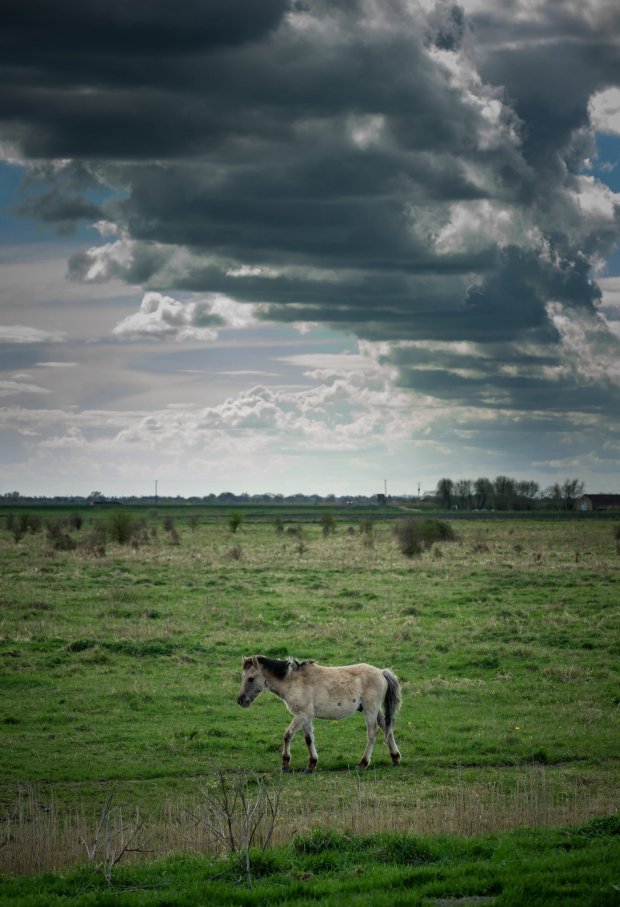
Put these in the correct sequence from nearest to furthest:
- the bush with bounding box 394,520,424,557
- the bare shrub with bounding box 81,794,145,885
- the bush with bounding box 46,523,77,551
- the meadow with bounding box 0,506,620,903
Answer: the bare shrub with bounding box 81,794,145,885 → the meadow with bounding box 0,506,620,903 → the bush with bounding box 394,520,424,557 → the bush with bounding box 46,523,77,551

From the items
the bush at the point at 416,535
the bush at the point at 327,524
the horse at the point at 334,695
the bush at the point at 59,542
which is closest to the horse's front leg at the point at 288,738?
the horse at the point at 334,695

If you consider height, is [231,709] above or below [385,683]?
below

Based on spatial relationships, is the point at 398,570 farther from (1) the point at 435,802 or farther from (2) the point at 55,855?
(2) the point at 55,855

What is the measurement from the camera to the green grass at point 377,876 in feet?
29.5

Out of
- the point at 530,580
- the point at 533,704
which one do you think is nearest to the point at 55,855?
the point at 533,704

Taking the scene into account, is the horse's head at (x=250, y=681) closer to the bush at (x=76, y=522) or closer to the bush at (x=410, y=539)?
the bush at (x=410, y=539)

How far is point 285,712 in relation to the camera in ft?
70.2

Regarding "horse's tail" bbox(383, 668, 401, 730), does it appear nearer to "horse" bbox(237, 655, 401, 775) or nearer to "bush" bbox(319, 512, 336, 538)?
"horse" bbox(237, 655, 401, 775)

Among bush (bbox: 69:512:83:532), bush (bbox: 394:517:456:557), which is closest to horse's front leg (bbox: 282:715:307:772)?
bush (bbox: 394:517:456:557)

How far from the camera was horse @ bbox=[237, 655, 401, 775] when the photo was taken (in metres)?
16.7

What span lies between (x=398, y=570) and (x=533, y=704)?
28.3 m

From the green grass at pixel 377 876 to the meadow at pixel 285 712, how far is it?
0.33 m

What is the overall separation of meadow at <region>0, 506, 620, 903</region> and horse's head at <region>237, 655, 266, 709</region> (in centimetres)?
116

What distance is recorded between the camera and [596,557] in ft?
198
